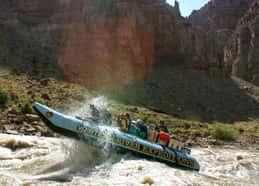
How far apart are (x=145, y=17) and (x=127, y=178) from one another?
38833 mm

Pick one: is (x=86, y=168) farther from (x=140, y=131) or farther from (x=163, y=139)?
(x=163, y=139)

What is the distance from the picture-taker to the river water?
11.7 meters

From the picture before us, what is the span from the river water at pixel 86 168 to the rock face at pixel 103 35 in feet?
66.0

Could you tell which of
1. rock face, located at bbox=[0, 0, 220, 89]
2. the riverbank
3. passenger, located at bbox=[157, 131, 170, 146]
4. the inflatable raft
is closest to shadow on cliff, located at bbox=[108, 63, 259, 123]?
rock face, located at bbox=[0, 0, 220, 89]

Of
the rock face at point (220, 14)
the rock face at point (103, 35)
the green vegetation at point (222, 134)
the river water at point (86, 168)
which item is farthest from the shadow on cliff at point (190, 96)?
the rock face at point (220, 14)

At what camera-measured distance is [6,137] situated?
53.9ft

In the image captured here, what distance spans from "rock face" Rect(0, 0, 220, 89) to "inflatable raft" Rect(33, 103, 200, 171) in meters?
20.4

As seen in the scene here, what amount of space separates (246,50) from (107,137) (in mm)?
65326

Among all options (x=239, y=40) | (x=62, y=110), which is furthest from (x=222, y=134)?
(x=239, y=40)

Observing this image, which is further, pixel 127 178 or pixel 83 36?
pixel 83 36

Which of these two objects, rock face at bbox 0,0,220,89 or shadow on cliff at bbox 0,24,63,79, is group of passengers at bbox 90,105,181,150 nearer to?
shadow on cliff at bbox 0,24,63,79

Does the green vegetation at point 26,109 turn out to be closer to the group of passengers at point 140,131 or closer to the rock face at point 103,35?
the group of passengers at point 140,131

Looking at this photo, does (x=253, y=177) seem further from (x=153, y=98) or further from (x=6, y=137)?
(x=153, y=98)

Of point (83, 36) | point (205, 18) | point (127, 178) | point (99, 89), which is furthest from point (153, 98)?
point (205, 18)
